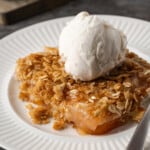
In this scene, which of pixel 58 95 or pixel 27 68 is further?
pixel 27 68

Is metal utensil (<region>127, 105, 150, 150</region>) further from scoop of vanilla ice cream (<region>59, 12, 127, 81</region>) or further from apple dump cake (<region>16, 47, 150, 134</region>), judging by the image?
scoop of vanilla ice cream (<region>59, 12, 127, 81</region>)

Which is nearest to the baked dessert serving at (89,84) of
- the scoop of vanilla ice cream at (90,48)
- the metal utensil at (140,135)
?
the scoop of vanilla ice cream at (90,48)

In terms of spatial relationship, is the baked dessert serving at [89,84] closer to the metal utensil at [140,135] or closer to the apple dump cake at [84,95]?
the apple dump cake at [84,95]

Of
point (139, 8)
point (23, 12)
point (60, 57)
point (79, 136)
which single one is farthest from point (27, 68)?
point (139, 8)

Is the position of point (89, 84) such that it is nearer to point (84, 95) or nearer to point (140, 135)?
point (84, 95)

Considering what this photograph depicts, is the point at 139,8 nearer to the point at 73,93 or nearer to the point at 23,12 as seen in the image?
the point at 23,12

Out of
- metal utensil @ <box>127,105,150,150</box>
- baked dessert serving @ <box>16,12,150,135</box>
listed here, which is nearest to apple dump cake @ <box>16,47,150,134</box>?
baked dessert serving @ <box>16,12,150,135</box>

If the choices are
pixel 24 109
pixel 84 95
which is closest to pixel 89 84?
pixel 84 95
